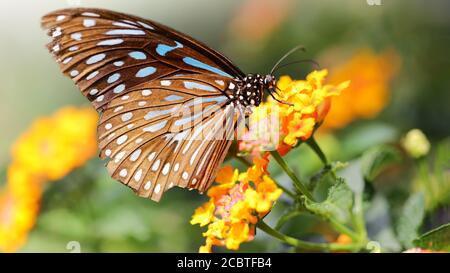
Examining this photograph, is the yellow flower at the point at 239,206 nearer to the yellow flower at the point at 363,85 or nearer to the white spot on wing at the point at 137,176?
the white spot on wing at the point at 137,176

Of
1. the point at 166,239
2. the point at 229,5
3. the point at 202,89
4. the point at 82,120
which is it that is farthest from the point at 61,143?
the point at 229,5

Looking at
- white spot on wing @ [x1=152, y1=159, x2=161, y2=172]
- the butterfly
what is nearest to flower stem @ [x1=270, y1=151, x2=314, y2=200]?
the butterfly

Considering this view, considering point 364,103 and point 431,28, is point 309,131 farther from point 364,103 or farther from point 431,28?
point 431,28

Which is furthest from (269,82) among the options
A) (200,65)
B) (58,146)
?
(58,146)

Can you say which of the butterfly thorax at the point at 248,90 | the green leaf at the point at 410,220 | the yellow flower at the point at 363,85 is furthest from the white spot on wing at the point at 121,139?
the yellow flower at the point at 363,85

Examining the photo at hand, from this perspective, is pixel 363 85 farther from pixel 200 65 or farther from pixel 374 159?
pixel 200 65
